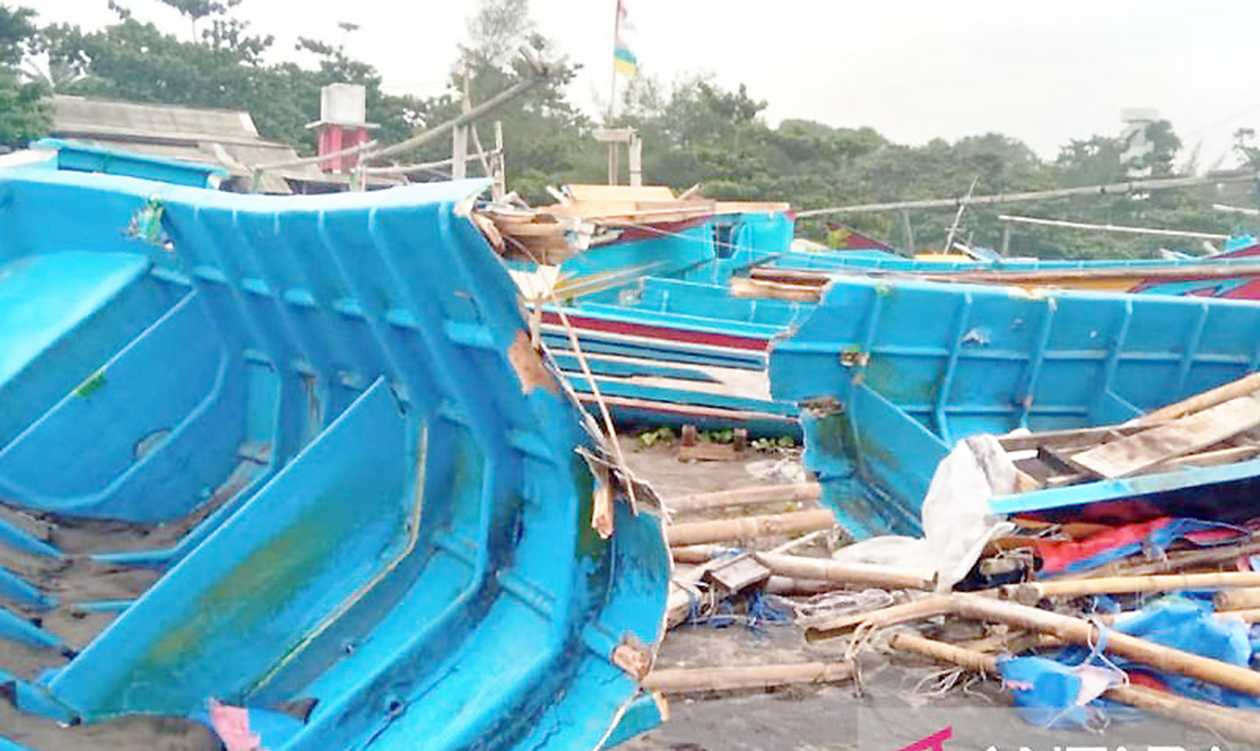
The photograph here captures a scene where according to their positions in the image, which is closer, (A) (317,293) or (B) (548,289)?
(B) (548,289)

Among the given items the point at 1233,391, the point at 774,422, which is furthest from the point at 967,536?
the point at 774,422

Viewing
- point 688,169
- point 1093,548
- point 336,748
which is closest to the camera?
point 336,748

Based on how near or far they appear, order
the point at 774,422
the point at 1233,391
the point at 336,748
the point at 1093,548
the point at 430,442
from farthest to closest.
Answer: the point at 774,422, the point at 1233,391, the point at 1093,548, the point at 430,442, the point at 336,748

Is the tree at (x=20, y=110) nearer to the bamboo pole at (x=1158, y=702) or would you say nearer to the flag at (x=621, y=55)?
the flag at (x=621, y=55)

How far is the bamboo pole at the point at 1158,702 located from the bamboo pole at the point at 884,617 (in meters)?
0.10

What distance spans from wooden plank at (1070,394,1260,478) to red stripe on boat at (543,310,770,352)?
14.3ft

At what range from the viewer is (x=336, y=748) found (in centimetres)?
297

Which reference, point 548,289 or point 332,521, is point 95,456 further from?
point 548,289

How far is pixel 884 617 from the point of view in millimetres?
4348

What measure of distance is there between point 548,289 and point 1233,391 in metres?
4.08

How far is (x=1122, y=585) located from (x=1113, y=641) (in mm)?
441

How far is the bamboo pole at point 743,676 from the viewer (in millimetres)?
3975

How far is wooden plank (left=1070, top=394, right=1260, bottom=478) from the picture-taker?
187 inches

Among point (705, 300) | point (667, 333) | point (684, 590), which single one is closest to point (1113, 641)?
point (684, 590)
